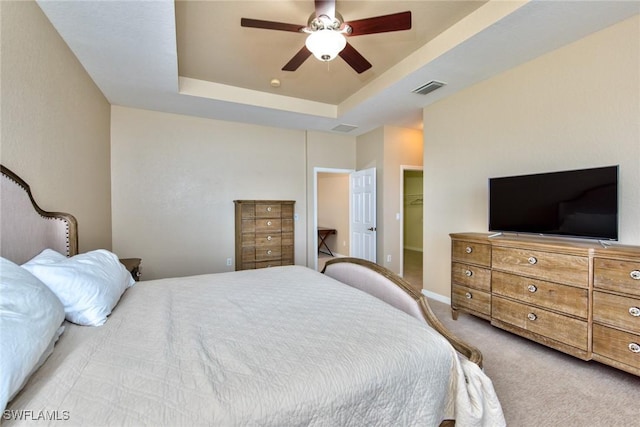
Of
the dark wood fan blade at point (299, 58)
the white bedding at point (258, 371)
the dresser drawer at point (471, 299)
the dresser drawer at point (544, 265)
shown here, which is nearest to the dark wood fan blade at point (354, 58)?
the dark wood fan blade at point (299, 58)

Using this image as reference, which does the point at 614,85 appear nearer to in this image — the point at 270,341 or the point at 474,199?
the point at 474,199

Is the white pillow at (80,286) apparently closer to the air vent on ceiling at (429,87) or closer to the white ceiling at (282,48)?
the white ceiling at (282,48)

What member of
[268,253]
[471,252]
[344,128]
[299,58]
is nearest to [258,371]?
[299,58]

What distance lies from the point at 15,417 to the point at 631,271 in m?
3.03

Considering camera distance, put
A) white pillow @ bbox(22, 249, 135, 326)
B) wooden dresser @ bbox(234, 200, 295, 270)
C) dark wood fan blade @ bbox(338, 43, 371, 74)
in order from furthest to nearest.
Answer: wooden dresser @ bbox(234, 200, 295, 270) < dark wood fan blade @ bbox(338, 43, 371, 74) < white pillow @ bbox(22, 249, 135, 326)

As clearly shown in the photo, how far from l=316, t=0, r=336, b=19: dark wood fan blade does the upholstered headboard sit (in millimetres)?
2150

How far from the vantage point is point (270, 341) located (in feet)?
3.81

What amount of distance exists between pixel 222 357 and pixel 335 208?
20.1ft

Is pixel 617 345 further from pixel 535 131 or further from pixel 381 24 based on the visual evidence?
pixel 381 24

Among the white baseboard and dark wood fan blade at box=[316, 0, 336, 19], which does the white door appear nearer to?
the white baseboard

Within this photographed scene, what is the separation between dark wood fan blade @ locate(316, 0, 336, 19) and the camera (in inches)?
75.7

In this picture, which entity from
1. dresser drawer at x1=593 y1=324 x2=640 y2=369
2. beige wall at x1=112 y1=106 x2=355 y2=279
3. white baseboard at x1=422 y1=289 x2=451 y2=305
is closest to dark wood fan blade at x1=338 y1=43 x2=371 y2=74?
beige wall at x1=112 y1=106 x2=355 y2=279

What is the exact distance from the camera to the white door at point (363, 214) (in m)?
4.85

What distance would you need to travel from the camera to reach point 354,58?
2.34 meters
